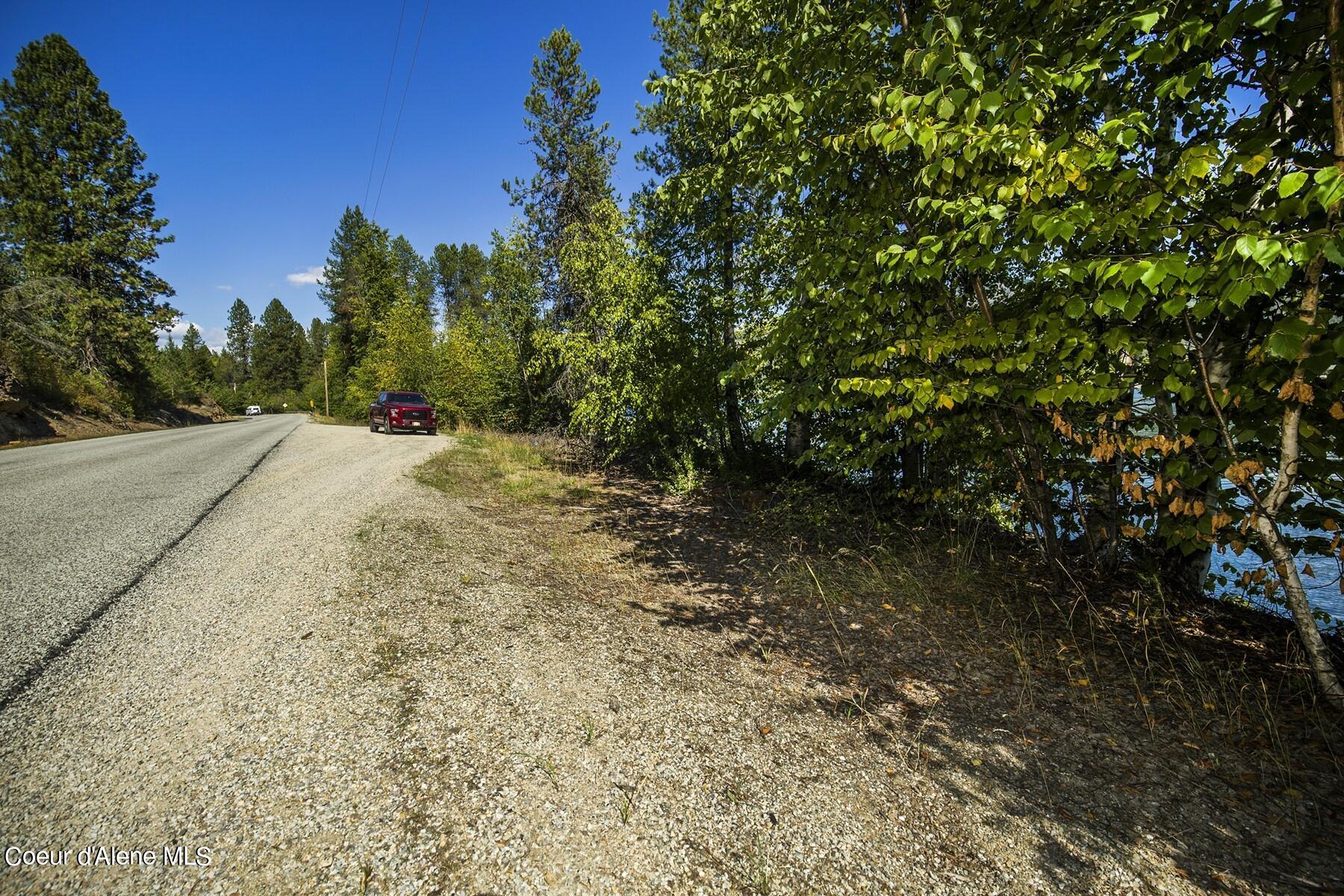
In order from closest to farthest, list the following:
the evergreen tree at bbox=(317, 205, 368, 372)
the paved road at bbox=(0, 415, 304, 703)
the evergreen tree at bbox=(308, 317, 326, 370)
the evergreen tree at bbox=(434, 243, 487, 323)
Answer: the paved road at bbox=(0, 415, 304, 703) → the evergreen tree at bbox=(317, 205, 368, 372) → the evergreen tree at bbox=(434, 243, 487, 323) → the evergreen tree at bbox=(308, 317, 326, 370)

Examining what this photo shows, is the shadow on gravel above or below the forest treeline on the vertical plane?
below

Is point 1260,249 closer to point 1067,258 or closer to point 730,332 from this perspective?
point 1067,258

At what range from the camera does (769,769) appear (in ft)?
8.64

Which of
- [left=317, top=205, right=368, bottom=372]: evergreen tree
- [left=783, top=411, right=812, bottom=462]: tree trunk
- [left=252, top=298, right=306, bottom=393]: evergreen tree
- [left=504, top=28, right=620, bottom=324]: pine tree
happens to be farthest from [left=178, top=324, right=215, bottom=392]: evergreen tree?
[left=783, top=411, right=812, bottom=462]: tree trunk

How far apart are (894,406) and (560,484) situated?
7.49 metres

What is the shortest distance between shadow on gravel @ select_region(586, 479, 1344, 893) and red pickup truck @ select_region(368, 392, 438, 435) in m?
17.7

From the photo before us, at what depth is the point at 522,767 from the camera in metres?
2.49

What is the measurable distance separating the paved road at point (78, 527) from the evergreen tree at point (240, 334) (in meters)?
109

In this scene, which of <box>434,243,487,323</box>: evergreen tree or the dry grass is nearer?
the dry grass

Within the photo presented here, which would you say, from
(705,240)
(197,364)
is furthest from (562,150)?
(197,364)

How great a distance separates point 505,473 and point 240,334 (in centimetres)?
11789

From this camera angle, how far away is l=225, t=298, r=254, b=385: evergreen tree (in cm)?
9538

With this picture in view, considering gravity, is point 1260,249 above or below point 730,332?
below

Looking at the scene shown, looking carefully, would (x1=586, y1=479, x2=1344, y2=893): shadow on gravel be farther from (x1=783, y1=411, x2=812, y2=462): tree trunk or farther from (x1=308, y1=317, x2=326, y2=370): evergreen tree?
(x1=308, y1=317, x2=326, y2=370): evergreen tree
